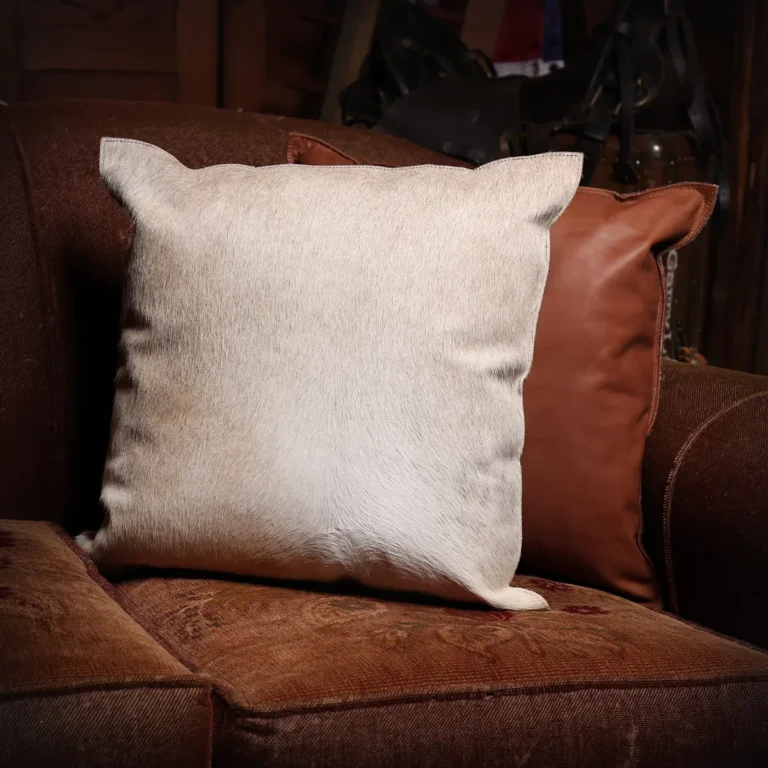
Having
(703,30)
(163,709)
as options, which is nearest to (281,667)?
(163,709)

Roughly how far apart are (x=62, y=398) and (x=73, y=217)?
0.23 meters

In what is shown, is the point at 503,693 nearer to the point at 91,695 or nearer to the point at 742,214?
the point at 91,695

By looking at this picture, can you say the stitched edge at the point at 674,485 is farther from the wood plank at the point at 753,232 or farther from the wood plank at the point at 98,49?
the wood plank at the point at 98,49

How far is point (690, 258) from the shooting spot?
188 centimetres

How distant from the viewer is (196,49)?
189 cm

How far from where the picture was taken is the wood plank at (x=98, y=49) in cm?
177

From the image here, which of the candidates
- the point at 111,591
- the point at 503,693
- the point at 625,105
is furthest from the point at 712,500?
the point at 625,105

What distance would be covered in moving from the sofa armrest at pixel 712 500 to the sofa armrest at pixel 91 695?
0.57 meters

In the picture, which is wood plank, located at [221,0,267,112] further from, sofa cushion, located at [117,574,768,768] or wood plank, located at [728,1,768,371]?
sofa cushion, located at [117,574,768,768]

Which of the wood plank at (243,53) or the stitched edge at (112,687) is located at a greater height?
the wood plank at (243,53)

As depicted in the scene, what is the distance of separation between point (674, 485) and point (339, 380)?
0.43 m

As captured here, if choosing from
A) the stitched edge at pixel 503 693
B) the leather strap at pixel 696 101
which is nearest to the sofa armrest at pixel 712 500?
the stitched edge at pixel 503 693

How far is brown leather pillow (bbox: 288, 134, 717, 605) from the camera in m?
1.03

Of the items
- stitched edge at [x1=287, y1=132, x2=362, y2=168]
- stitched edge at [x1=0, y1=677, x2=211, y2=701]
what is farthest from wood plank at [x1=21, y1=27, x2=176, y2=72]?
stitched edge at [x1=0, y1=677, x2=211, y2=701]
